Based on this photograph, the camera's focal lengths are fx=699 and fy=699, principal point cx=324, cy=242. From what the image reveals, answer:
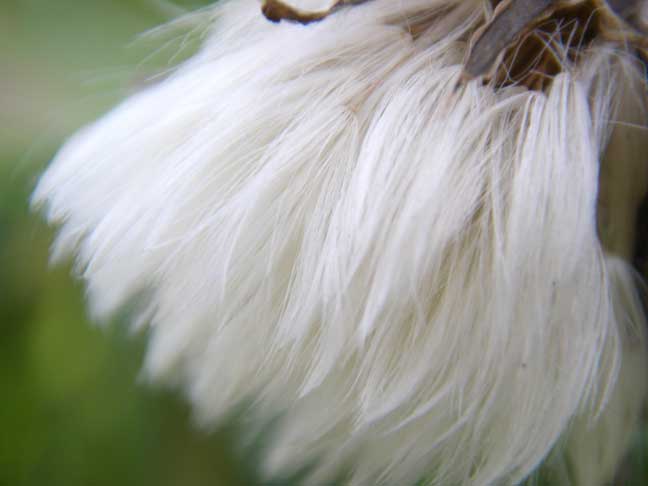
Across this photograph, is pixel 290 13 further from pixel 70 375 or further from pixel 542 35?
pixel 70 375

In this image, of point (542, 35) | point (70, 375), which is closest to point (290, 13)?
point (542, 35)

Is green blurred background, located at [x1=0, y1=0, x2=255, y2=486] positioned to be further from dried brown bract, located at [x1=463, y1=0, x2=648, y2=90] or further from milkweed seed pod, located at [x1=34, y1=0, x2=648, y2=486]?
dried brown bract, located at [x1=463, y1=0, x2=648, y2=90]

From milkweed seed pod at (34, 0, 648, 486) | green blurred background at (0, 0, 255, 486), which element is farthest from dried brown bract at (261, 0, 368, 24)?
green blurred background at (0, 0, 255, 486)

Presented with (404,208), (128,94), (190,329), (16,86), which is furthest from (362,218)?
(16,86)

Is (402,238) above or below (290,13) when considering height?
below

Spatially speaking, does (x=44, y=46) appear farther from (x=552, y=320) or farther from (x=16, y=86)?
(x=552, y=320)

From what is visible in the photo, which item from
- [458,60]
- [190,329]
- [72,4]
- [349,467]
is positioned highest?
[72,4]

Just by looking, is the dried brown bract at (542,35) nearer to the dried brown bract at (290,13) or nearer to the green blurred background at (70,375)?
the dried brown bract at (290,13)

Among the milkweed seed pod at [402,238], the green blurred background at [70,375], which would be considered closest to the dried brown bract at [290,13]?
the milkweed seed pod at [402,238]
